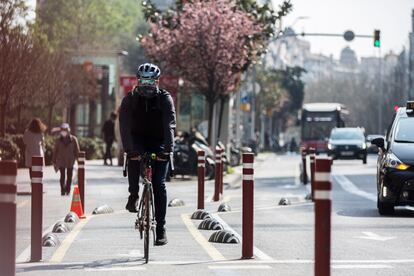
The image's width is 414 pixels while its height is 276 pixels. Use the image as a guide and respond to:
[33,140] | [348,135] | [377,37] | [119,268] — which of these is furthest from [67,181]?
[348,135]

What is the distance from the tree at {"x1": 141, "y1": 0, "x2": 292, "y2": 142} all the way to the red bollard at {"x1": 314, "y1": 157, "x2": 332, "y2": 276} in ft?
108

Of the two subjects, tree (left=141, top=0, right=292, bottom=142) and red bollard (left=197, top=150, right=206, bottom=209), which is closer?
red bollard (left=197, top=150, right=206, bottom=209)

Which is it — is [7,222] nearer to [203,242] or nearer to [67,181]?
[203,242]

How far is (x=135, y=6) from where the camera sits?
5231 inches

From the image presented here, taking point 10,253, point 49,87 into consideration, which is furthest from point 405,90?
point 10,253

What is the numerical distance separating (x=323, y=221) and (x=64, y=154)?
67.0ft

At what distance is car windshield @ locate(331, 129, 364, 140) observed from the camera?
6217cm

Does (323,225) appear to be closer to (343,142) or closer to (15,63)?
(15,63)

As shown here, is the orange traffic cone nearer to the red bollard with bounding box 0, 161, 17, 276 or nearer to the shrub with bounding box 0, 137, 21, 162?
the red bollard with bounding box 0, 161, 17, 276

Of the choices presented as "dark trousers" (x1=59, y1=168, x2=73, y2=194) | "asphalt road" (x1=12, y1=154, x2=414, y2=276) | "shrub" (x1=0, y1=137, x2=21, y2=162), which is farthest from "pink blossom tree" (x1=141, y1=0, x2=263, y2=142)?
"asphalt road" (x1=12, y1=154, x2=414, y2=276)

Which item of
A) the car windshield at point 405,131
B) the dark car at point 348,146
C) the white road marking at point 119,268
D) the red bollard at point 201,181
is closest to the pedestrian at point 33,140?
the red bollard at point 201,181

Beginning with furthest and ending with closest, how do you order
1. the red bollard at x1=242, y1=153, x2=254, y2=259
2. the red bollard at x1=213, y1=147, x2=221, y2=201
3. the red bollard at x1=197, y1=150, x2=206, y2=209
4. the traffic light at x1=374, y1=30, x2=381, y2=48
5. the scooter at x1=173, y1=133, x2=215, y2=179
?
1. the traffic light at x1=374, y1=30, x2=381, y2=48
2. the scooter at x1=173, y1=133, x2=215, y2=179
3. the red bollard at x1=213, y1=147, x2=221, y2=201
4. the red bollard at x1=197, y1=150, x2=206, y2=209
5. the red bollard at x1=242, y1=153, x2=254, y2=259

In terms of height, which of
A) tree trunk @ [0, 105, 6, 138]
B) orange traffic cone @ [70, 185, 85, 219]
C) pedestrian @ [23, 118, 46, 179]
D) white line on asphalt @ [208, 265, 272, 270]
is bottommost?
white line on asphalt @ [208, 265, 272, 270]

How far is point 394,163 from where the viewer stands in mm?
21203
